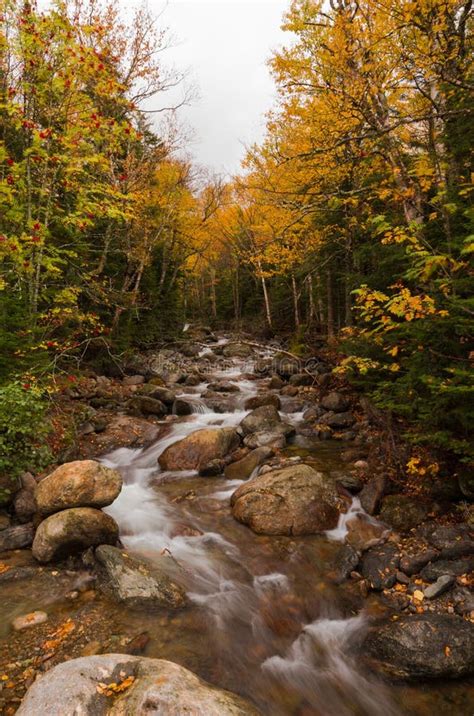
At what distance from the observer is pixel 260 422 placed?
10.9m

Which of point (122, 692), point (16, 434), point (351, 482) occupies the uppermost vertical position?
point (16, 434)

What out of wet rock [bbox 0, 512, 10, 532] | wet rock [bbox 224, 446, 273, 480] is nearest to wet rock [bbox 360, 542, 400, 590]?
wet rock [bbox 224, 446, 273, 480]

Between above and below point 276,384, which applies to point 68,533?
below

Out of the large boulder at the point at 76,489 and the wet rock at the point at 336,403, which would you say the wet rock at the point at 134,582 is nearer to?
the large boulder at the point at 76,489

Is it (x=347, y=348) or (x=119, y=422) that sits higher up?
(x=347, y=348)

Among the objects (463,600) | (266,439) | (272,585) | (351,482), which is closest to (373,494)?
(351,482)

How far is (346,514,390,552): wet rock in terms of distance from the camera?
595cm

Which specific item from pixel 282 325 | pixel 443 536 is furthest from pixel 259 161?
pixel 443 536

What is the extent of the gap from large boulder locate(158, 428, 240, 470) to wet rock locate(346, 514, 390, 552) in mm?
3825

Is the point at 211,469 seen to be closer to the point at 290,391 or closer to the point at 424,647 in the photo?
the point at 424,647

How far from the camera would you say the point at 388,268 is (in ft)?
31.7

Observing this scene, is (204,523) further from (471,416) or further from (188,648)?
(471,416)

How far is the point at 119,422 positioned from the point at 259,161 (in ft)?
53.0

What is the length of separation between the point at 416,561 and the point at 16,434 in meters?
6.49
